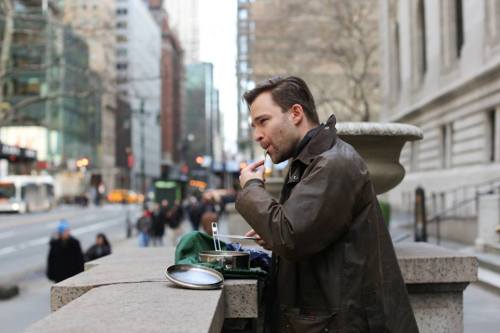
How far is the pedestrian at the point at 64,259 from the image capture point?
483 inches

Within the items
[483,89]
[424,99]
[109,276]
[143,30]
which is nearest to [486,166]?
[483,89]

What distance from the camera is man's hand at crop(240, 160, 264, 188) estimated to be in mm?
2630

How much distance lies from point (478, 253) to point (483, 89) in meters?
11.6

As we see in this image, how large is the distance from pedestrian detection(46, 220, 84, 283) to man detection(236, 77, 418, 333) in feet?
34.2

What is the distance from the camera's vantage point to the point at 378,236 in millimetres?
2494

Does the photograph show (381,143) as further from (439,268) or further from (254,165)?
(254,165)

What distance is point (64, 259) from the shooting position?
490 inches

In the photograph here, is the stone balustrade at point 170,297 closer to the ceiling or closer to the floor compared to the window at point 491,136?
closer to the floor

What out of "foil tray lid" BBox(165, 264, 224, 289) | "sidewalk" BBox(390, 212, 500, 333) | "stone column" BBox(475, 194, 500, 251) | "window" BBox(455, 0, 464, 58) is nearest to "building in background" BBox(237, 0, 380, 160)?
"window" BBox(455, 0, 464, 58)

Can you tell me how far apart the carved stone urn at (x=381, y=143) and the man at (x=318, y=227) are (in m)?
2.46

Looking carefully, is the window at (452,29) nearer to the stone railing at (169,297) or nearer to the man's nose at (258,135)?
the stone railing at (169,297)

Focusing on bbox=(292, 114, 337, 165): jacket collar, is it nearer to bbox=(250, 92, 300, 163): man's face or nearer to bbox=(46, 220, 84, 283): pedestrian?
bbox=(250, 92, 300, 163): man's face

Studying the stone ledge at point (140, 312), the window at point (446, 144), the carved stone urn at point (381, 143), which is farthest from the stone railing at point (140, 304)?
the window at point (446, 144)

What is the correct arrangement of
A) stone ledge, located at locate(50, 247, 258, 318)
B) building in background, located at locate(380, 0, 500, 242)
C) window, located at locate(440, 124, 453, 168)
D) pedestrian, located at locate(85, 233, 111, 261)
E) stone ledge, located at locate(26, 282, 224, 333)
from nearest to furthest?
stone ledge, located at locate(26, 282, 224, 333)
stone ledge, located at locate(50, 247, 258, 318)
pedestrian, located at locate(85, 233, 111, 261)
building in background, located at locate(380, 0, 500, 242)
window, located at locate(440, 124, 453, 168)
